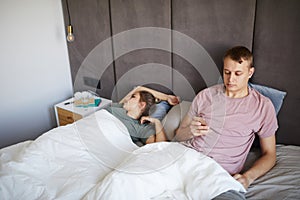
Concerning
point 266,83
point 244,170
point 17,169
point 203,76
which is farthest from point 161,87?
point 17,169

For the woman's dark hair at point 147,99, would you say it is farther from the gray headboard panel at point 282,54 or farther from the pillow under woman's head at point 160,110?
the gray headboard panel at point 282,54

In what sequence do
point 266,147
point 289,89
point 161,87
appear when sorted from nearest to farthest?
point 266,147, point 289,89, point 161,87

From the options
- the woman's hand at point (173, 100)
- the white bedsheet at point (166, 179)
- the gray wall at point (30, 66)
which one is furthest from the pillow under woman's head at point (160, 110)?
the gray wall at point (30, 66)

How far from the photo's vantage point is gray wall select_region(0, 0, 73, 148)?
2.06 meters

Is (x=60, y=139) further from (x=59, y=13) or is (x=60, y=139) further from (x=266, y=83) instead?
(x=59, y=13)

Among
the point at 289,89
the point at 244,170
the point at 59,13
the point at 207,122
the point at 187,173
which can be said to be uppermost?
the point at 59,13

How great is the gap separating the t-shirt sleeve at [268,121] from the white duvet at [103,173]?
1.15 feet

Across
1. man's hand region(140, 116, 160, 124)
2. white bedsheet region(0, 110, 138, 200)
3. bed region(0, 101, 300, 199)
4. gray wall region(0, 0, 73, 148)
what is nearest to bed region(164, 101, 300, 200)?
bed region(0, 101, 300, 199)

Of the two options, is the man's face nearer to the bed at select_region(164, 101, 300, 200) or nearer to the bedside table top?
the bed at select_region(164, 101, 300, 200)

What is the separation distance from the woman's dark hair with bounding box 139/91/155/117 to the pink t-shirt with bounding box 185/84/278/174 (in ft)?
1.46

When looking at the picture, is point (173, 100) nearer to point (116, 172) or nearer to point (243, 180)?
point (243, 180)

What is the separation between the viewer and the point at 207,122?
143 cm

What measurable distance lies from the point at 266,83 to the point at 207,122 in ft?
1.40

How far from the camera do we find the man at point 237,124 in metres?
1.30
